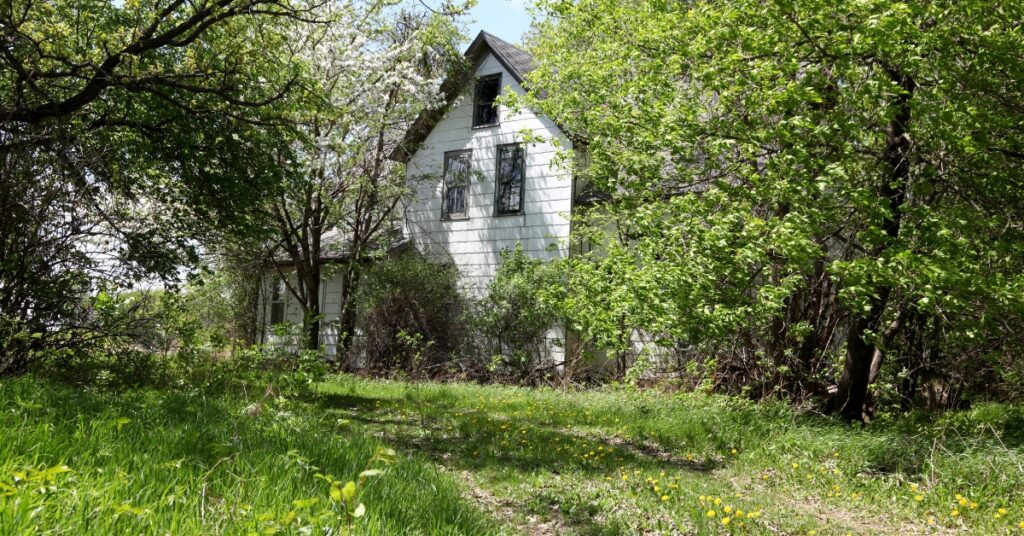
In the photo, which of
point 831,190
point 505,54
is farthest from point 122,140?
point 505,54

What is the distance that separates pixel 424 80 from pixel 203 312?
10.2 meters

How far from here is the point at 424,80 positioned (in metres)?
17.8

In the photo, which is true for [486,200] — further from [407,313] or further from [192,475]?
[192,475]

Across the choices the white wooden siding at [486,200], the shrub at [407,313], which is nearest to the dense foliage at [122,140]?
the shrub at [407,313]

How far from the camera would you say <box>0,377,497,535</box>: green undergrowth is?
2.91 meters

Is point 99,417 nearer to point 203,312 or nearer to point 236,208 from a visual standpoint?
point 236,208

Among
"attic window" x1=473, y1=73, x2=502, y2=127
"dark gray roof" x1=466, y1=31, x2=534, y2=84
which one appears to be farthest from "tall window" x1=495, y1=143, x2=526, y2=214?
"dark gray roof" x1=466, y1=31, x2=534, y2=84

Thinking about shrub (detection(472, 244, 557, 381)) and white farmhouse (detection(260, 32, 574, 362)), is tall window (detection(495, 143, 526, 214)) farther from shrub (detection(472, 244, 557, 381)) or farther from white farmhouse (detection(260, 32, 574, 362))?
shrub (detection(472, 244, 557, 381))

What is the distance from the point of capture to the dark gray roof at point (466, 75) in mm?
18500

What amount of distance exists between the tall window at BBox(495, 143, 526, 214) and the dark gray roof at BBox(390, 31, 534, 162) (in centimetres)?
184

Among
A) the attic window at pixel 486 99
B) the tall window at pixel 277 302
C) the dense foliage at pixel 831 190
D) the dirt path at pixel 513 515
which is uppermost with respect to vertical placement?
the attic window at pixel 486 99

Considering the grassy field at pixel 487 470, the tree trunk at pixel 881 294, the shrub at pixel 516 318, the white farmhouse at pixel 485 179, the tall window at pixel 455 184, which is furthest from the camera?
the tall window at pixel 455 184

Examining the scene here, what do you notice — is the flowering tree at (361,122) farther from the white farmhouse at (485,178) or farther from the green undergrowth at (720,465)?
the green undergrowth at (720,465)

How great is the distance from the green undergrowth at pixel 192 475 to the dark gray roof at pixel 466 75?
13.5m
